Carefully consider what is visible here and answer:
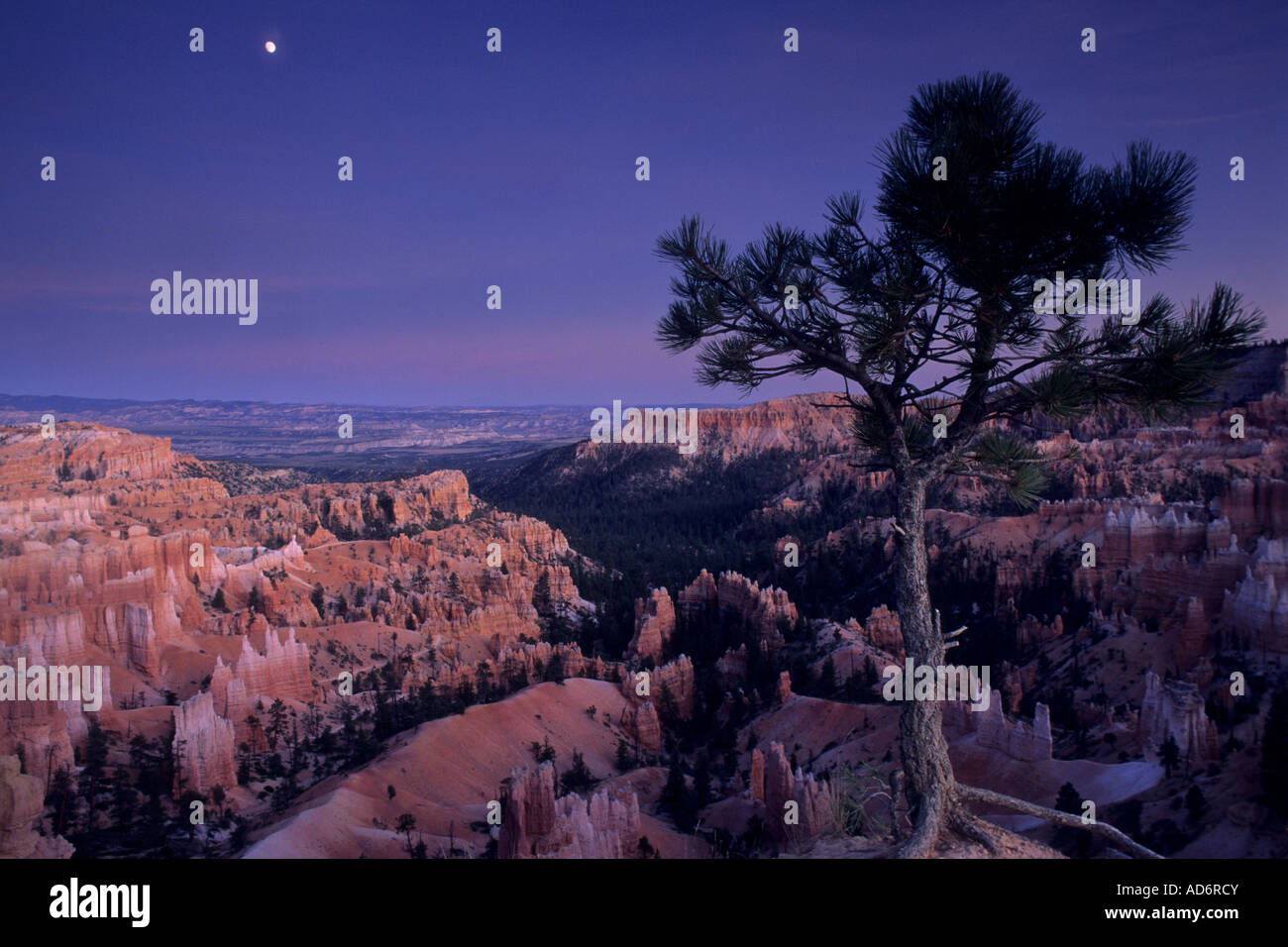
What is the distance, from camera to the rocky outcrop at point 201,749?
14188mm

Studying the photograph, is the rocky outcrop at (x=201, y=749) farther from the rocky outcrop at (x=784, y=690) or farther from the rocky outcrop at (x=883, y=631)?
the rocky outcrop at (x=883, y=631)

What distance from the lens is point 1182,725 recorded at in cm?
1457

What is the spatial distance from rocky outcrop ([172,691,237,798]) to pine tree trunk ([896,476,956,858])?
48.6 feet

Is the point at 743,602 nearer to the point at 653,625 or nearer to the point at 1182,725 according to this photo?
the point at 653,625

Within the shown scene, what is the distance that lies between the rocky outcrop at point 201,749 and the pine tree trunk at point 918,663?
14.8 metres

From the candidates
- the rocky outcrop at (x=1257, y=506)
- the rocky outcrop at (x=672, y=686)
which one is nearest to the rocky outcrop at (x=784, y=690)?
the rocky outcrop at (x=672, y=686)

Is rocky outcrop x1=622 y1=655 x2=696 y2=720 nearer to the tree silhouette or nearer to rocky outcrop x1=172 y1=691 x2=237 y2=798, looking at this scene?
rocky outcrop x1=172 y1=691 x2=237 y2=798

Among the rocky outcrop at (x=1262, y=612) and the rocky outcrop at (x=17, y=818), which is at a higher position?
the rocky outcrop at (x=17, y=818)

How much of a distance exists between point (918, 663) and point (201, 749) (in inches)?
616

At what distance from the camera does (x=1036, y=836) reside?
11.1m

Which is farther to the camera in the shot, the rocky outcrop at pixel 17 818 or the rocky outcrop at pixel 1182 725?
the rocky outcrop at pixel 1182 725
